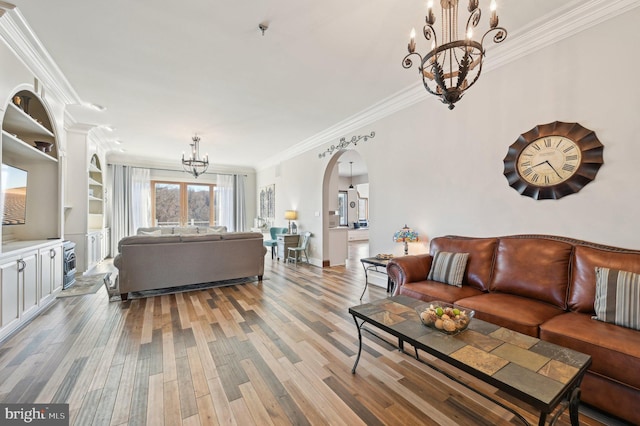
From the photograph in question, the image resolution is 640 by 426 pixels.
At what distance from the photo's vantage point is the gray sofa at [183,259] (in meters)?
3.86

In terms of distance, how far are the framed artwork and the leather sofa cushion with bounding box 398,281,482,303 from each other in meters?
6.25

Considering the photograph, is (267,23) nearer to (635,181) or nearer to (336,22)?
(336,22)

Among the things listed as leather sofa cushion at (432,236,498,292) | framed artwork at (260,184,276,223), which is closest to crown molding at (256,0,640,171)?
leather sofa cushion at (432,236,498,292)

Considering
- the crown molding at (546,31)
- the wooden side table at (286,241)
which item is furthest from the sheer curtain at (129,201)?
the crown molding at (546,31)

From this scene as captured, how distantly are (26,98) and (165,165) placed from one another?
5281 mm

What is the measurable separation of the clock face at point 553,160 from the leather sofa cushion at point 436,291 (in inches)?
47.8

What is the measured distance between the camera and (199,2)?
7.38ft

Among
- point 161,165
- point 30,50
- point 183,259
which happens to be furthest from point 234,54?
point 161,165

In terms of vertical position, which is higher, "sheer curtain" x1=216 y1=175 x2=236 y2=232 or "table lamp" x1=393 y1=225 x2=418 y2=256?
"sheer curtain" x1=216 y1=175 x2=236 y2=232

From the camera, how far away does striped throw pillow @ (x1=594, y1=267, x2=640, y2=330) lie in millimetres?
1768

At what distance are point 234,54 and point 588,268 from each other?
3.98 m

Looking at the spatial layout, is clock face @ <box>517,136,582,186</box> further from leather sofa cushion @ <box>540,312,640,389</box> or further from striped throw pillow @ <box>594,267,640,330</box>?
leather sofa cushion @ <box>540,312,640,389</box>

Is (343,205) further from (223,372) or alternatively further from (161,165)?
(223,372)

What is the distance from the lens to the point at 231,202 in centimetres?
963
